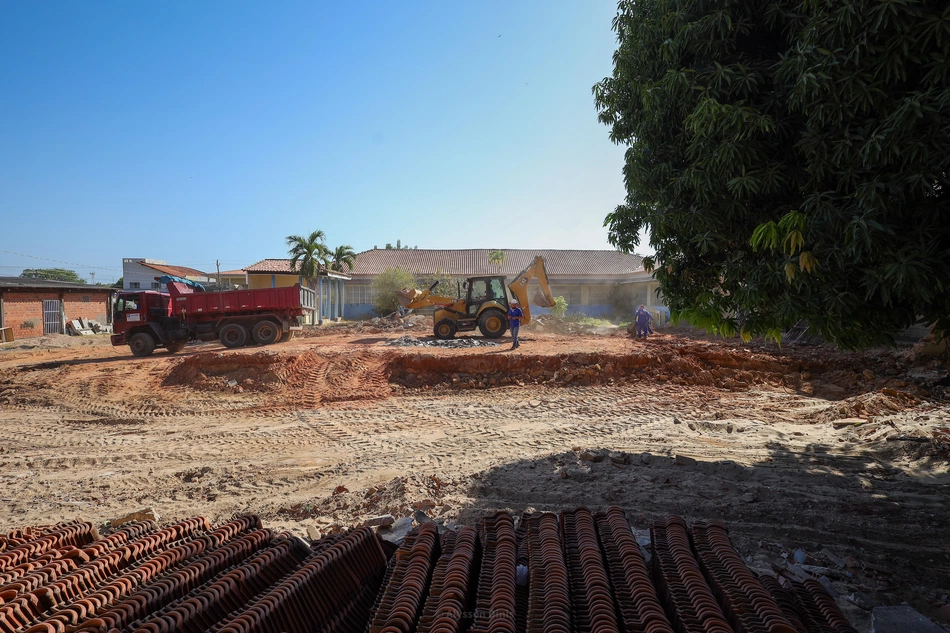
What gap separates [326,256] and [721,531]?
3114 cm

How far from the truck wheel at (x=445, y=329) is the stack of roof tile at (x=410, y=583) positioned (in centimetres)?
1448

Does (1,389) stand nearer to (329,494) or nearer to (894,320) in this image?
(329,494)

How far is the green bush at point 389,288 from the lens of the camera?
3117cm

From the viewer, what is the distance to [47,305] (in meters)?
25.9

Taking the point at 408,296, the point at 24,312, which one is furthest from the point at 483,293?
the point at 24,312

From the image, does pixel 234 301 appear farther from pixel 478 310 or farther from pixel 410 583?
pixel 410 583

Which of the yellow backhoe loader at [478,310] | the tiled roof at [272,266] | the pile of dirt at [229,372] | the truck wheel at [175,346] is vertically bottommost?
the pile of dirt at [229,372]

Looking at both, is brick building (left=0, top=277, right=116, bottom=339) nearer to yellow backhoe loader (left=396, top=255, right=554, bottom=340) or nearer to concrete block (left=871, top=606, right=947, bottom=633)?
yellow backhoe loader (left=396, top=255, right=554, bottom=340)

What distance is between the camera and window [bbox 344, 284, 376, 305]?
1416 inches

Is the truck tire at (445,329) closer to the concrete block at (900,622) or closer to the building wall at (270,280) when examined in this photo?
the concrete block at (900,622)

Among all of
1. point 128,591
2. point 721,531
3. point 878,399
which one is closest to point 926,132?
point 721,531

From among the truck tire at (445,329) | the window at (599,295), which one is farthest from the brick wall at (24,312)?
the window at (599,295)

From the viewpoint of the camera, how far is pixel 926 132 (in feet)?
12.1

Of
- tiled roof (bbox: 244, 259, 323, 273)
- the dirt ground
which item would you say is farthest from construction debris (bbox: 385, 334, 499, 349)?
tiled roof (bbox: 244, 259, 323, 273)
